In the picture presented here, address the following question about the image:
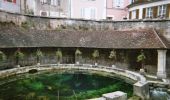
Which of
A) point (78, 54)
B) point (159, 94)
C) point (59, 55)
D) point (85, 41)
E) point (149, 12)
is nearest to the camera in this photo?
point (159, 94)

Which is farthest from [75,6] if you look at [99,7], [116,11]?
[116,11]

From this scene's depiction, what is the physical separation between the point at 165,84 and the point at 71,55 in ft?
30.3

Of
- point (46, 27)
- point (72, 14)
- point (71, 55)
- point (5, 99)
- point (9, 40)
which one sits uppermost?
point (72, 14)

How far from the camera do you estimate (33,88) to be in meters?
12.6

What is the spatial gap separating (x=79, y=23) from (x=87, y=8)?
6.02 m

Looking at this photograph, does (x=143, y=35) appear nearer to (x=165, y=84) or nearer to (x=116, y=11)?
(x=165, y=84)

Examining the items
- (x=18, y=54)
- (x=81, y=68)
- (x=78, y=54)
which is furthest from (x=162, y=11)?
(x=18, y=54)

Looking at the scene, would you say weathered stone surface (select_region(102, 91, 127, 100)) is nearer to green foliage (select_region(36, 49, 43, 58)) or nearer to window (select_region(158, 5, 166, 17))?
green foliage (select_region(36, 49, 43, 58))

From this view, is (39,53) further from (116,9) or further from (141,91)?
(116,9)

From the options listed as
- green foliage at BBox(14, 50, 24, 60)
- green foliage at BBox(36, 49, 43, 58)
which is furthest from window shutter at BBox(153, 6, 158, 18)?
green foliage at BBox(14, 50, 24, 60)

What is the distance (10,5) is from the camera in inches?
888

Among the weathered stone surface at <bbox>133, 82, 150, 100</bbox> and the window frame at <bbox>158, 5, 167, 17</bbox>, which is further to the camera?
the window frame at <bbox>158, 5, 167, 17</bbox>

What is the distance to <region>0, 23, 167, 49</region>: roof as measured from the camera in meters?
16.4

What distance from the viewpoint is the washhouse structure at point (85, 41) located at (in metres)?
16.5
